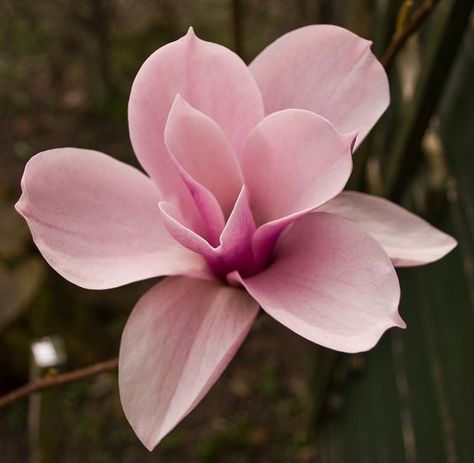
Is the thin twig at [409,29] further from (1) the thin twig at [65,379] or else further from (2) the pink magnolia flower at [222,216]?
(1) the thin twig at [65,379]

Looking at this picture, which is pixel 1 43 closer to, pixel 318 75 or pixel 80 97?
pixel 80 97

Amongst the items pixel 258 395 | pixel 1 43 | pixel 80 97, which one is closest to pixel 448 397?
pixel 258 395

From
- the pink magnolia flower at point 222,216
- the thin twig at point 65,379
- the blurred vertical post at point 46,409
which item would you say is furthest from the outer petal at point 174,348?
the blurred vertical post at point 46,409

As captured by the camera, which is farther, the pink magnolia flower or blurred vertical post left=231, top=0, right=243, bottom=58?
blurred vertical post left=231, top=0, right=243, bottom=58

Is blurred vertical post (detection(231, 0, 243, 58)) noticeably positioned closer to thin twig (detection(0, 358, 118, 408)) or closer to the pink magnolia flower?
the pink magnolia flower

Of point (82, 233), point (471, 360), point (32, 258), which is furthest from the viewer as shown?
point (32, 258)

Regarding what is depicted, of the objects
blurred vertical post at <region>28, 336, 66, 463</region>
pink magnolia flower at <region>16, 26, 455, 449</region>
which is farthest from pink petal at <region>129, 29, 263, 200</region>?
blurred vertical post at <region>28, 336, 66, 463</region>

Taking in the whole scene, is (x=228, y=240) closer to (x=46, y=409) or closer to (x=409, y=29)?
(x=409, y=29)

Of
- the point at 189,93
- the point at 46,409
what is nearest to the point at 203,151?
the point at 189,93
